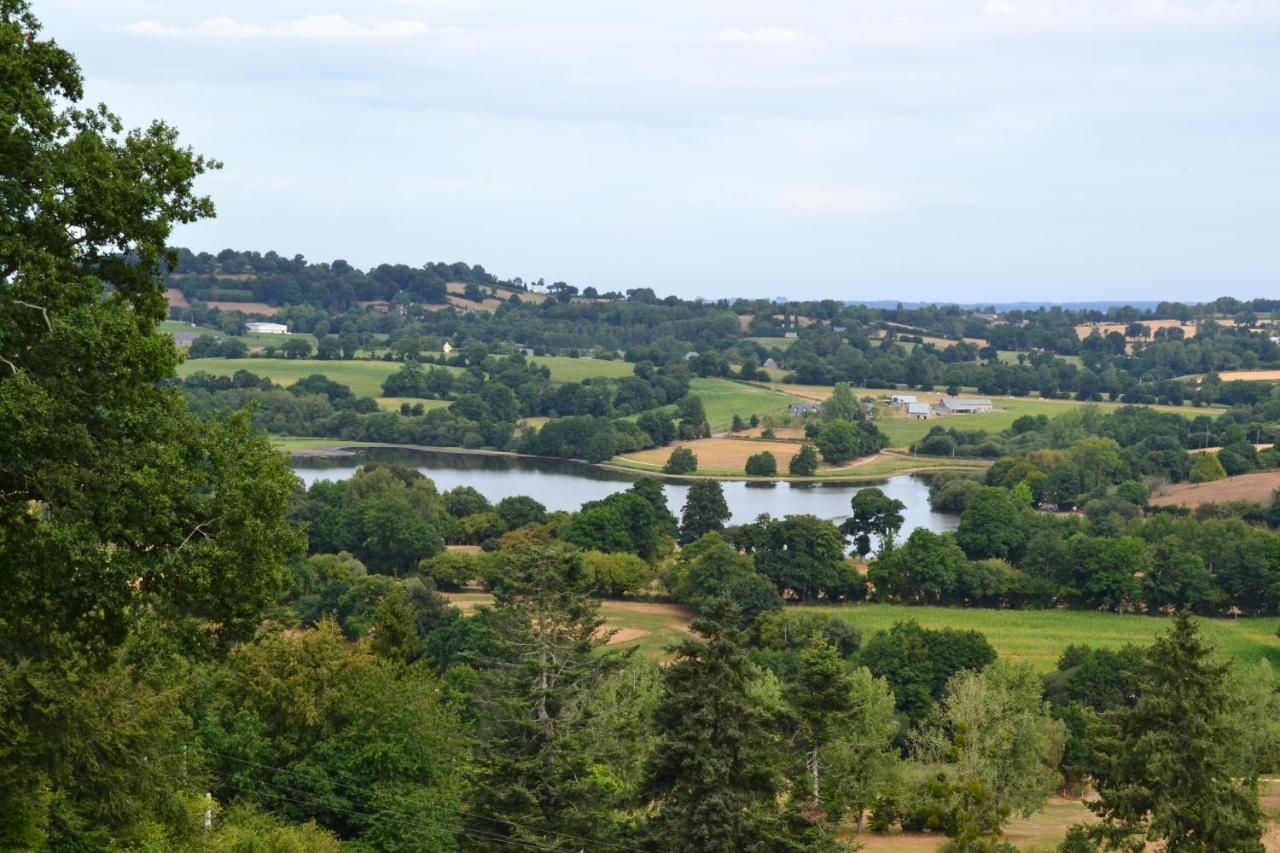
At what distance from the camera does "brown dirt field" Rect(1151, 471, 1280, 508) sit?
58344mm

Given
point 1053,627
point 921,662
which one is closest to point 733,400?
point 1053,627

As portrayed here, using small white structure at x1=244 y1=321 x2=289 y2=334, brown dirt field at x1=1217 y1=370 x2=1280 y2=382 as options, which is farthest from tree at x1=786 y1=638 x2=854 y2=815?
small white structure at x1=244 y1=321 x2=289 y2=334

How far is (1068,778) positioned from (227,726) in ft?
52.4

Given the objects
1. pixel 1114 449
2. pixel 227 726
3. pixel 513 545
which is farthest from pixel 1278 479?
pixel 227 726

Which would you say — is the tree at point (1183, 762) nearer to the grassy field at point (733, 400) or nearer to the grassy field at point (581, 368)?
the grassy field at point (733, 400)

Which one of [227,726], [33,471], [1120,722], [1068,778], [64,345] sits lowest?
[1068,778]

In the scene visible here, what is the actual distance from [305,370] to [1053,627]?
3030 inches

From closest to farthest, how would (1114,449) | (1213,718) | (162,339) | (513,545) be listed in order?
1. (162,339)
2. (1213,718)
3. (513,545)
4. (1114,449)

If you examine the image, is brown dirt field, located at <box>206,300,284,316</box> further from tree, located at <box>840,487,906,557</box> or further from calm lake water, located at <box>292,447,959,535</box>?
tree, located at <box>840,487,906,557</box>

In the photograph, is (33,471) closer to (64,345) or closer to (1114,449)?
(64,345)

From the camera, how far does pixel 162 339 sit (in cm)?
894

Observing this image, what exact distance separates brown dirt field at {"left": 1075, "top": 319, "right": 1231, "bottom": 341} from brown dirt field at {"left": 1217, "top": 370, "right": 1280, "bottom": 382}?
92.2 ft

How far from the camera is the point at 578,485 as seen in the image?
2859 inches

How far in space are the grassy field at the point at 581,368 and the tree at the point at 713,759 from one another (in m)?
95.8
